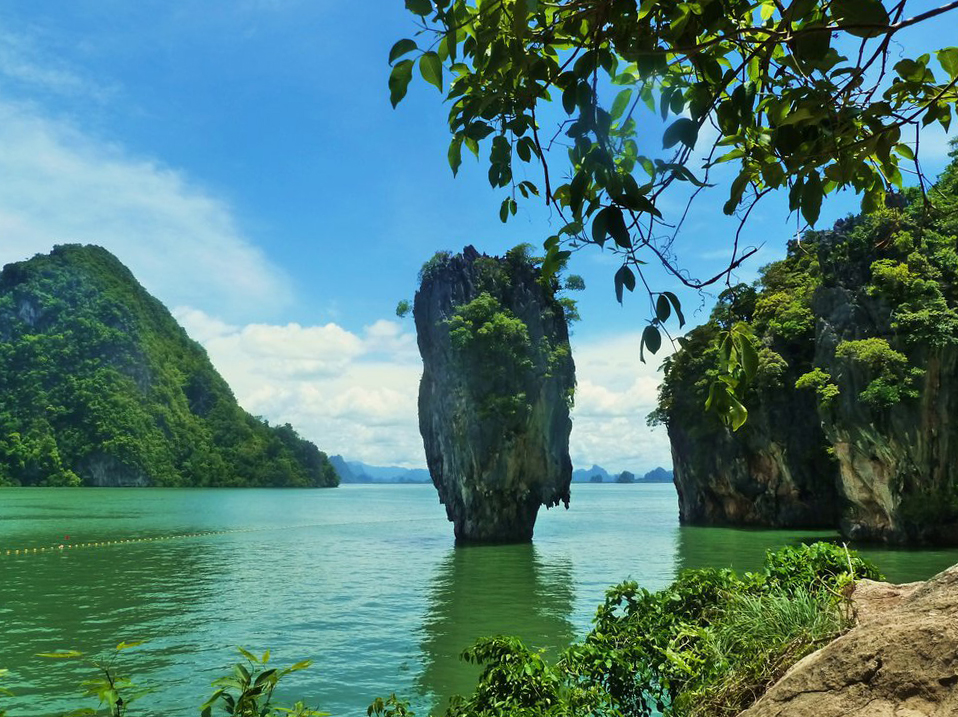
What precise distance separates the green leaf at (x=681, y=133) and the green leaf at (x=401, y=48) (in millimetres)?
650

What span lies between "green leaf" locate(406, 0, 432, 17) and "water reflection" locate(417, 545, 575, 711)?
389 inches

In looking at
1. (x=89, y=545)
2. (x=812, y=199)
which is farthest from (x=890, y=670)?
(x=89, y=545)

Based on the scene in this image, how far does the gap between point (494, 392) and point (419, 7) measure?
93.9 feet

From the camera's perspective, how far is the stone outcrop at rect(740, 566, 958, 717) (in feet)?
8.39

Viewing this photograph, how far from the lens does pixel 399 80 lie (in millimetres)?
1651

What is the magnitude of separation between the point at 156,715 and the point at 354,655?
13.3ft

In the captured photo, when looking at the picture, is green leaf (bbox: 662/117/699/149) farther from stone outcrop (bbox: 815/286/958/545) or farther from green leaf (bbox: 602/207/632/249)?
stone outcrop (bbox: 815/286/958/545)

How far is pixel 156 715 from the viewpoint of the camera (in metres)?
9.48

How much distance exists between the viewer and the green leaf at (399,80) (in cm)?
164

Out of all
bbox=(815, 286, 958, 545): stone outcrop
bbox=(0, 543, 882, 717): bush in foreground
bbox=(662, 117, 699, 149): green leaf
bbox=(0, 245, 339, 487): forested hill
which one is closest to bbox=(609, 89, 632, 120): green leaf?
bbox=(662, 117, 699, 149): green leaf

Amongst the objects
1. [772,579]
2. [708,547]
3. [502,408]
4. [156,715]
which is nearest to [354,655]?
[156,715]

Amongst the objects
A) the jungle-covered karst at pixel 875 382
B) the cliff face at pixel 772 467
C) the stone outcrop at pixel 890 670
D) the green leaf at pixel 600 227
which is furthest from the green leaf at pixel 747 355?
the cliff face at pixel 772 467

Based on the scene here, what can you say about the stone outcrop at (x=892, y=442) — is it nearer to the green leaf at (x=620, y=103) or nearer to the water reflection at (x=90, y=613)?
the water reflection at (x=90, y=613)

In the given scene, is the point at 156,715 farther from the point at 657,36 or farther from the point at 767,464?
the point at 767,464
